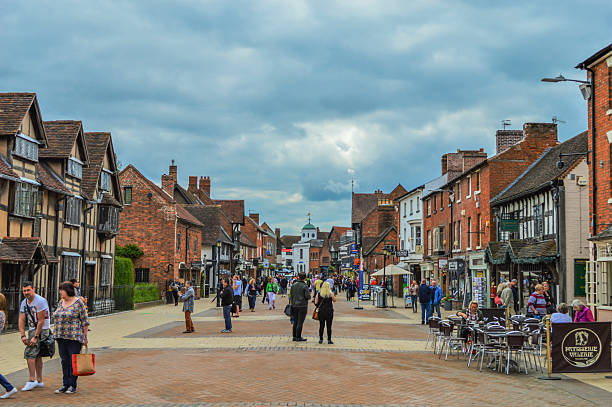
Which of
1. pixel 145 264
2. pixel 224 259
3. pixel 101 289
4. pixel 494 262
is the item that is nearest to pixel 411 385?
pixel 494 262

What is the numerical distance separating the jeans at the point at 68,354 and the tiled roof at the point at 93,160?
1971 cm

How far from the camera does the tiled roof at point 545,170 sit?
Answer: 25438 millimetres

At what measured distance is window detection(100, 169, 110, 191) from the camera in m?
30.4

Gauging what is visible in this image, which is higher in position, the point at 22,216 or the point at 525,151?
the point at 525,151

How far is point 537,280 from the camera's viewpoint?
2606 centimetres

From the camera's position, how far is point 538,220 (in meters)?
26.2

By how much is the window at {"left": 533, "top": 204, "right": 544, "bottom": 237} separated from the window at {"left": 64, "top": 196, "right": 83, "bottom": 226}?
1884 centimetres

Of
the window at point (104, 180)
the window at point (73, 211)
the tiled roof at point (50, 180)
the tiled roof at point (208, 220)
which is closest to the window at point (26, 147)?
the tiled roof at point (50, 180)

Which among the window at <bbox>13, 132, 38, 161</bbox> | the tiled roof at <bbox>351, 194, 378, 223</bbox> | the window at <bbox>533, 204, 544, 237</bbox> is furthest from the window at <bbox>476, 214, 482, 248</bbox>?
the tiled roof at <bbox>351, 194, 378, 223</bbox>

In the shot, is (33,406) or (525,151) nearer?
(33,406)

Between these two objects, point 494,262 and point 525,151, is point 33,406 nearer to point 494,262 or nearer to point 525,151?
point 494,262

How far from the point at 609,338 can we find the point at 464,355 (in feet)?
12.4

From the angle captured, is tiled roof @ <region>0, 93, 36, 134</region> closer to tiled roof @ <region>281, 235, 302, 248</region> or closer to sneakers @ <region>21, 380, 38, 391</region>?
sneakers @ <region>21, 380, 38, 391</region>

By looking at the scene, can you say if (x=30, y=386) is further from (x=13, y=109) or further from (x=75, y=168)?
(x=75, y=168)
